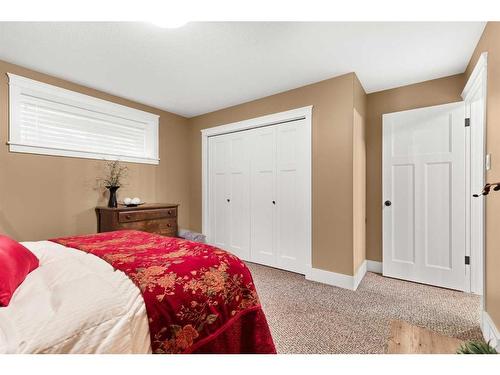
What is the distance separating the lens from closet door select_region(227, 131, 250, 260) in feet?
11.1

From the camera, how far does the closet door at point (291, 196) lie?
9.32 ft

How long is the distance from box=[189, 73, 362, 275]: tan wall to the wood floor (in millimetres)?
1512

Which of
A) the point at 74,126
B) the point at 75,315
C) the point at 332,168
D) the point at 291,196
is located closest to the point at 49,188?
the point at 74,126

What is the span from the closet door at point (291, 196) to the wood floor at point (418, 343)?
1821 millimetres

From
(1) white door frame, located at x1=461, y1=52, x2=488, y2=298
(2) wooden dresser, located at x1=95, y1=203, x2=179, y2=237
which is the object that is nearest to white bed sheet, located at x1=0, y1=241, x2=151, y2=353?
(2) wooden dresser, located at x1=95, y1=203, x2=179, y2=237

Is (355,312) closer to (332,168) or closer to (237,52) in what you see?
(332,168)

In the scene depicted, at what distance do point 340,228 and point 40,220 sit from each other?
3235 mm

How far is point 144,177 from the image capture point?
3377 millimetres

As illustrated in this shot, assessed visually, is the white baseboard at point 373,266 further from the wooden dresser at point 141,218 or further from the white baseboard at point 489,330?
the wooden dresser at point 141,218

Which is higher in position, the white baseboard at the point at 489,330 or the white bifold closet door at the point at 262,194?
the white bifold closet door at the point at 262,194

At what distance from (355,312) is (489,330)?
2.75ft

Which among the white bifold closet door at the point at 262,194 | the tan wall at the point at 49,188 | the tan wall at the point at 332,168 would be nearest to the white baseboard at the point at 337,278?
the tan wall at the point at 332,168

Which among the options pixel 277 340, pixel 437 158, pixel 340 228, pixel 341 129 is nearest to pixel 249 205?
pixel 340 228
